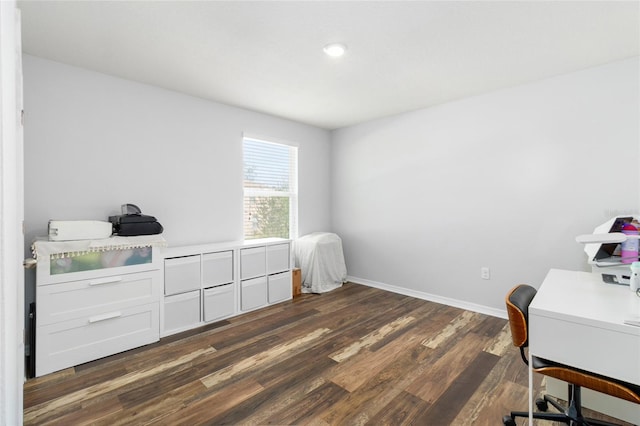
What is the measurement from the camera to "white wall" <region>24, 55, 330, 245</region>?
2.55 m

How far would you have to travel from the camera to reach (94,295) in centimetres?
242

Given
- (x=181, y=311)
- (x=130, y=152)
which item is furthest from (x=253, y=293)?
(x=130, y=152)

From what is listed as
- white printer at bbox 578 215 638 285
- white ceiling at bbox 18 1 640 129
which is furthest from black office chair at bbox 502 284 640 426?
white ceiling at bbox 18 1 640 129

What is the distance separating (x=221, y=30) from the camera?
2137 mm

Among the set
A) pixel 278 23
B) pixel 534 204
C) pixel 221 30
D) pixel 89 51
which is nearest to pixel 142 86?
pixel 89 51

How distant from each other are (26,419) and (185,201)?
2.10 meters

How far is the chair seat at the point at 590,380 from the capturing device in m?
1.26

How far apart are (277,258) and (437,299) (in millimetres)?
2061

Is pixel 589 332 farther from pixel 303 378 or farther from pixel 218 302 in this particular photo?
pixel 218 302

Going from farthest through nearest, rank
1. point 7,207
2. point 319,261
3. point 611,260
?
point 319,261, point 611,260, point 7,207

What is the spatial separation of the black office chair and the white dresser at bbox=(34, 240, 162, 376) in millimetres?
2744

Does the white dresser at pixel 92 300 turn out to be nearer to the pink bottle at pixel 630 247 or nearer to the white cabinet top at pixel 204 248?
the white cabinet top at pixel 204 248

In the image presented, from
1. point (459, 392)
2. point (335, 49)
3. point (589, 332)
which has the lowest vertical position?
point (459, 392)

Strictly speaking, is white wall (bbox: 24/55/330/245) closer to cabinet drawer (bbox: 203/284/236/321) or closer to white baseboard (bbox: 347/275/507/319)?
cabinet drawer (bbox: 203/284/236/321)
